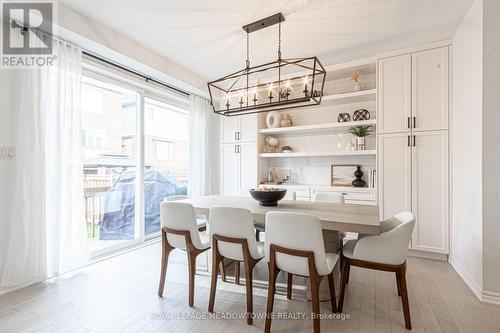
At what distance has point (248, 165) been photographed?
4453 mm

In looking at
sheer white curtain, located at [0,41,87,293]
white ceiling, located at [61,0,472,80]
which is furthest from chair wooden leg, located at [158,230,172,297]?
white ceiling, located at [61,0,472,80]

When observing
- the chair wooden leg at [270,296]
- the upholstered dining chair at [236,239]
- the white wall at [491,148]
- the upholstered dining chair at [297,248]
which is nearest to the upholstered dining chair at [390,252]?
the upholstered dining chair at [297,248]

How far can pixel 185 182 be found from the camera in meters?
4.63

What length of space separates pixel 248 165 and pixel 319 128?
4.53 feet

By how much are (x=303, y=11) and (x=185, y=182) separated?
3343mm

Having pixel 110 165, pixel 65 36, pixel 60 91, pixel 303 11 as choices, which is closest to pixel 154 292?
pixel 110 165

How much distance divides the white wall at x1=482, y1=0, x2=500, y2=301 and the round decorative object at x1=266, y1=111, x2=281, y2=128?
2.71 meters

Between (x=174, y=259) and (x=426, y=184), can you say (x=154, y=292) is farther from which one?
(x=426, y=184)

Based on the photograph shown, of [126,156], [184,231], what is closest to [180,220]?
[184,231]

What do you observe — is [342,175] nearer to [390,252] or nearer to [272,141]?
[272,141]

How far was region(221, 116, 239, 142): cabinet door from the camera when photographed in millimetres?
4605

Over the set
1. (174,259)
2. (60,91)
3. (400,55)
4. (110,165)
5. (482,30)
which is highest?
(400,55)

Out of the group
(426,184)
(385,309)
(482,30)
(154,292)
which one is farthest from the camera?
(426,184)

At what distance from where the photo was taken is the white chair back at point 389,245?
1.75 m
